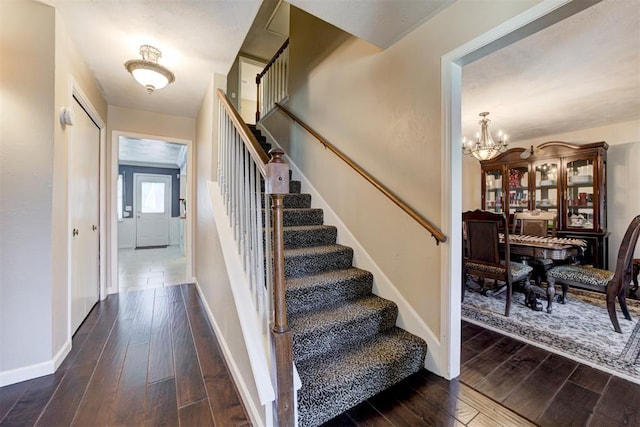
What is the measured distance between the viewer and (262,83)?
482 cm

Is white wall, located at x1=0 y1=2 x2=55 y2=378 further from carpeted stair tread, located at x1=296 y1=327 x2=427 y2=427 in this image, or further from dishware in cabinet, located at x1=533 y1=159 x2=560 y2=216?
dishware in cabinet, located at x1=533 y1=159 x2=560 y2=216

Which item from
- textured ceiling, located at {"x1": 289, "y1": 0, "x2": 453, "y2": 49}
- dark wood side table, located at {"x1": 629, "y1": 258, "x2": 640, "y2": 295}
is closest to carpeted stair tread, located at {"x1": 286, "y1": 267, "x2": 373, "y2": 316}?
textured ceiling, located at {"x1": 289, "y1": 0, "x2": 453, "y2": 49}

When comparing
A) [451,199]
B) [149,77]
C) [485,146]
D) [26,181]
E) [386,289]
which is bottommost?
[386,289]

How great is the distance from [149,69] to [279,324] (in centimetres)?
209

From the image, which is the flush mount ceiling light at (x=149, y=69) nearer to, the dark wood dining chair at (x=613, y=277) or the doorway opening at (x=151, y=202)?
the dark wood dining chair at (x=613, y=277)

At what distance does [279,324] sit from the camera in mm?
1209

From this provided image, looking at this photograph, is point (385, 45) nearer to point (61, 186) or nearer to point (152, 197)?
point (61, 186)

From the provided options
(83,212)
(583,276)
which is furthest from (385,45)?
(83,212)

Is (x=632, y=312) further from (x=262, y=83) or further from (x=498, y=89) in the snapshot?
(x=262, y=83)

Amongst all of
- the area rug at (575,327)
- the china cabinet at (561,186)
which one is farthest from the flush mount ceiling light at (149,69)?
the china cabinet at (561,186)

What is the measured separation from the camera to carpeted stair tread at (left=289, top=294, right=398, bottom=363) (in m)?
1.55

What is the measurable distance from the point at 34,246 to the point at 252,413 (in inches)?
68.3

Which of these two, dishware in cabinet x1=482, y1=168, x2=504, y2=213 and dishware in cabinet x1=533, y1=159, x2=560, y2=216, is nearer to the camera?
dishware in cabinet x1=533, y1=159, x2=560, y2=216

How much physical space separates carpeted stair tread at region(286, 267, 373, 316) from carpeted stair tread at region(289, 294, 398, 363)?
0.05m
